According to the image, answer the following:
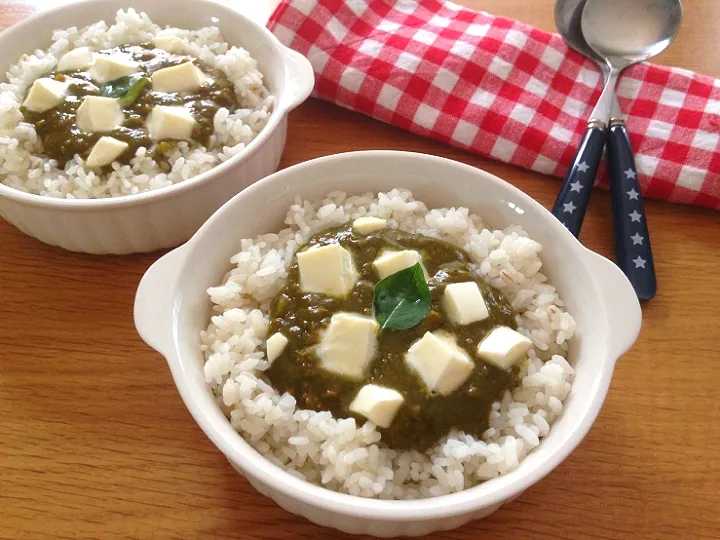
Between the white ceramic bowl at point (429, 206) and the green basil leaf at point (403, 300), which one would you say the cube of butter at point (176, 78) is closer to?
the white ceramic bowl at point (429, 206)

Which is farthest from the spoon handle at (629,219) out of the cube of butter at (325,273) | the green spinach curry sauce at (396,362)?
the cube of butter at (325,273)

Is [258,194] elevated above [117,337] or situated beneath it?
elevated above

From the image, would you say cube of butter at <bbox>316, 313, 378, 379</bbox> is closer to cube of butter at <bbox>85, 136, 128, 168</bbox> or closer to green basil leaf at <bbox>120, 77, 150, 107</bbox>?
cube of butter at <bbox>85, 136, 128, 168</bbox>

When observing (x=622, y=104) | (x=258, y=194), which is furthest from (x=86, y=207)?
(x=622, y=104)

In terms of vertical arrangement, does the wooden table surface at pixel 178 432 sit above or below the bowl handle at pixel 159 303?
below

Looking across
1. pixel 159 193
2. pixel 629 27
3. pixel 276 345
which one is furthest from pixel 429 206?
pixel 629 27

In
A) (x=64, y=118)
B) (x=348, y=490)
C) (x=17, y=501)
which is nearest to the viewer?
(x=348, y=490)

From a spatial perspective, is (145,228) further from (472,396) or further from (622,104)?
(622,104)
